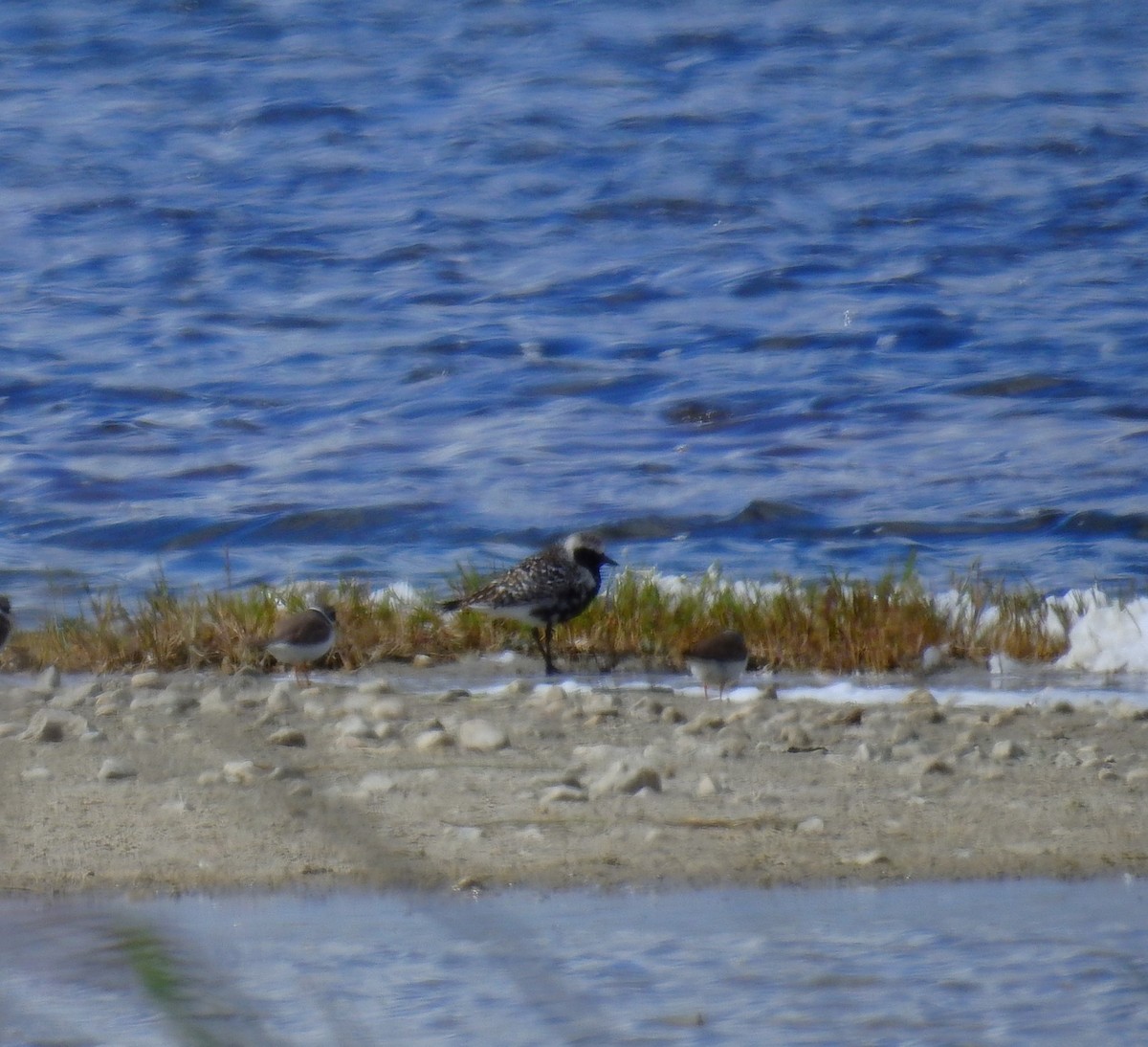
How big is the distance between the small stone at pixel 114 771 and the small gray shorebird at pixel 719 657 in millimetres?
2763

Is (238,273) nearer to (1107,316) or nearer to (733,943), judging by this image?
(1107,316)

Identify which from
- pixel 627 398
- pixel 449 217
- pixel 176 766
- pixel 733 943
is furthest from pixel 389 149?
pixel 733 943

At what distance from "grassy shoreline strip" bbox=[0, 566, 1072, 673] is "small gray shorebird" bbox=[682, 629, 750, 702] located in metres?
1.04

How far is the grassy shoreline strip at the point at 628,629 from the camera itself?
9.80 m

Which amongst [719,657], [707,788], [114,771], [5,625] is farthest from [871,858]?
[5,625]

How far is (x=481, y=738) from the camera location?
743 centimetres

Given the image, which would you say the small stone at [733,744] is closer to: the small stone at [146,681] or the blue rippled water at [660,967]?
the blue rippled water at [660,967]

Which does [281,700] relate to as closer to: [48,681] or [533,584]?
[48,681]

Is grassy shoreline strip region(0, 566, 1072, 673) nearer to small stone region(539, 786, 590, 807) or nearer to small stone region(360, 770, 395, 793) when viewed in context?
small stone region(360, 770, 395, 793)

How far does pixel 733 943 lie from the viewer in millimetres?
5051

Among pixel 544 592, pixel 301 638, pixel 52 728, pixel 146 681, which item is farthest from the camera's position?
pixel 544 592

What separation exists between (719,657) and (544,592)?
1123mm

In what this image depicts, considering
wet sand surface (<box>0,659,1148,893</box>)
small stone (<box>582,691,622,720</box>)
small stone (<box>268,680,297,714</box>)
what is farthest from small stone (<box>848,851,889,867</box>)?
small stone (<box>268,680,297,714</box>)

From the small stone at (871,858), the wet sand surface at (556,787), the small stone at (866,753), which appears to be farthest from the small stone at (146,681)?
the small stone at (871,858)
